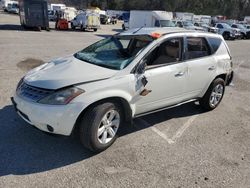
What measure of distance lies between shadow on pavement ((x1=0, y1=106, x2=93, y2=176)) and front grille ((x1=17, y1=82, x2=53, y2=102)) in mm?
581

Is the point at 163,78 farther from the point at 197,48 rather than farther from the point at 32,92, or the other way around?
the point at 32,92

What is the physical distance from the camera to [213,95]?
5.68 metres

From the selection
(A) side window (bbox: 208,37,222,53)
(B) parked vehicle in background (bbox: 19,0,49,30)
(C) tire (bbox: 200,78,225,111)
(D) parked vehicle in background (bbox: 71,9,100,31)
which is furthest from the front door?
(D) parked vehicle in background (bbox: 71,9,100,31)

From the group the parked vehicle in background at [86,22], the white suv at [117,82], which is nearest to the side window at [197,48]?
the white suv at [117,82]

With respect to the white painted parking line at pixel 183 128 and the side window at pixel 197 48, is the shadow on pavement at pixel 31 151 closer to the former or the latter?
the white painted parking line at pixel 183 128

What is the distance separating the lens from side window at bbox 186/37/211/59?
194 inches

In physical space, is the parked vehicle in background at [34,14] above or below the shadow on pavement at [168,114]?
above

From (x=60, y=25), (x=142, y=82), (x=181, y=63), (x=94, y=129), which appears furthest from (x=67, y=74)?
(x=60, y=25)

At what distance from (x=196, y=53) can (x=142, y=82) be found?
162 centimetres

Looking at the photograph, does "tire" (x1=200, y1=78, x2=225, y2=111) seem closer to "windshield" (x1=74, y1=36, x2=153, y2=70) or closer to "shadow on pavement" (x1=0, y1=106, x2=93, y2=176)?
"windshield" (x1=74, y1=36, x2=153, y2=70)

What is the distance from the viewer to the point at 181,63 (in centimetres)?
471

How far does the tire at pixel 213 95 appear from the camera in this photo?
5.52 meters

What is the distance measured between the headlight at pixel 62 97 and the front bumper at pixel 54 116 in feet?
0.18

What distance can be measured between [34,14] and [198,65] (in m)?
22.4
